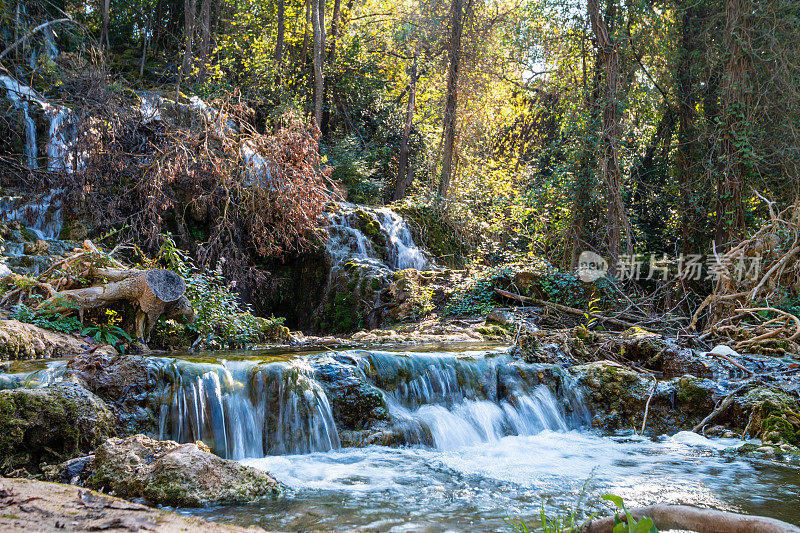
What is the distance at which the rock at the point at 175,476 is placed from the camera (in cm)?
355

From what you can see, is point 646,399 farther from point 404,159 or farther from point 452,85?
point 404,159

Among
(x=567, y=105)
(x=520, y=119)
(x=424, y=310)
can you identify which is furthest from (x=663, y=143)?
(x=520, y=119)

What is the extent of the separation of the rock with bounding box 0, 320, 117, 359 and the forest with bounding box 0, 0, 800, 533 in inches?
1.2

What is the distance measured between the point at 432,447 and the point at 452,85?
→ 13212 mm

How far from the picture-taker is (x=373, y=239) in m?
13.1

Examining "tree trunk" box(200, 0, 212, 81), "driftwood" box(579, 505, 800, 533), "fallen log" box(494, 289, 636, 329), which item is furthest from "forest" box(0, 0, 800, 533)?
"tree trunk" box(200, 0, 212, 81)

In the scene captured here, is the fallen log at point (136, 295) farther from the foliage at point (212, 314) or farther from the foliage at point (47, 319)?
the foliage at point (212, 314)

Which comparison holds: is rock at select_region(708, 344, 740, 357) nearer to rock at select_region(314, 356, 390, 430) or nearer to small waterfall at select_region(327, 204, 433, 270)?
rock at select_region(314, 356, 390, 430)

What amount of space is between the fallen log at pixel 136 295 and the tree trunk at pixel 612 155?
28.3 feet

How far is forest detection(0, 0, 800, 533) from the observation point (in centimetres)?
398

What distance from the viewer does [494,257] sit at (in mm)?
14789

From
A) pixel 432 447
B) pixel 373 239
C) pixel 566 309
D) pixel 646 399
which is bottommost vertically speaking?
pixel 432 447

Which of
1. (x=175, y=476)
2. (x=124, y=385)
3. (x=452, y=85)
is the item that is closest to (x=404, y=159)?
(x=452, y=85)

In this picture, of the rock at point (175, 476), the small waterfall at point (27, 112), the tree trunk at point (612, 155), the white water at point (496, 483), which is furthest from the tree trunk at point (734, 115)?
the small waterfall at point (27, 112)
